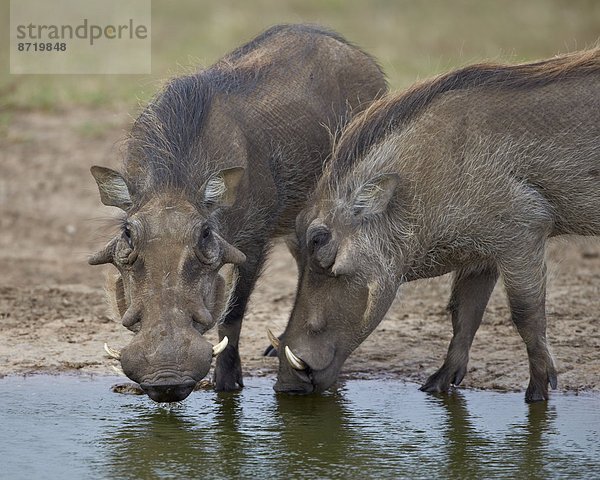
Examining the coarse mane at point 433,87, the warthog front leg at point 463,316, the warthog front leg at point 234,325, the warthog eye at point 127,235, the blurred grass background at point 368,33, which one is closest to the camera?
the warthog eye at point 127,235

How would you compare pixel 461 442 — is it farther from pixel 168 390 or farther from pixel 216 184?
pixel 216 184

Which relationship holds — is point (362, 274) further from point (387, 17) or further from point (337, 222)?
point (387, 17)

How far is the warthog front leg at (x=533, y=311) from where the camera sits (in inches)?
226

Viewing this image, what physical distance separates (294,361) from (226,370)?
667 mm

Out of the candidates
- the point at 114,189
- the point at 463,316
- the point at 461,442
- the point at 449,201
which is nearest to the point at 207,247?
Answer: the point at 114,189

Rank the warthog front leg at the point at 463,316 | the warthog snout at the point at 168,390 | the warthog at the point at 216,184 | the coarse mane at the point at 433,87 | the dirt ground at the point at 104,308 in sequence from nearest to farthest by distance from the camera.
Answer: the warthog snout at the point at 168,390 < the warthog at the point at 216,184 < the coarse mane at the point at 433,87 < the warthog front leg at the point at 463,316 < the dirt ground at the point at 104,308

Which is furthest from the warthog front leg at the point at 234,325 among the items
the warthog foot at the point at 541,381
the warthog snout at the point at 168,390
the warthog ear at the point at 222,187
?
the warthog foot at the point at 541,381

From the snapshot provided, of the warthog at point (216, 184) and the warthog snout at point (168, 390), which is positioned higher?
the warthog at point (216, 184)

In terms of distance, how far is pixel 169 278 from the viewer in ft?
16.9

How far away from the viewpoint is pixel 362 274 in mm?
5691

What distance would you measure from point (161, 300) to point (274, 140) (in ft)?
4.93

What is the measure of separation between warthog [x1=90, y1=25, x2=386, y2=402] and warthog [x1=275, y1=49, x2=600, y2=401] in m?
0.43

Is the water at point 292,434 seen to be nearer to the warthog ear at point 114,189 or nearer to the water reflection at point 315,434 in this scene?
A: the water reflection at point 315,434

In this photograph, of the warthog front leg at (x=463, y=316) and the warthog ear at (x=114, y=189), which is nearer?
the warthog ear at (x=114, y=189)
